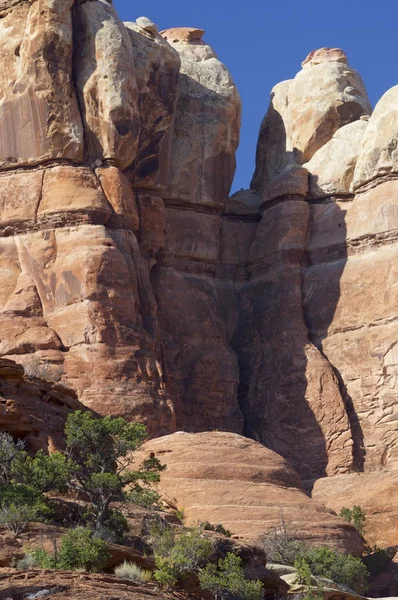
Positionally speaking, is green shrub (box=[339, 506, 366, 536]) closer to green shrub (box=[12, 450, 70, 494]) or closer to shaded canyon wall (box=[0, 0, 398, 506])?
shaded canyon wall (box=[0, 0, 398, 506])

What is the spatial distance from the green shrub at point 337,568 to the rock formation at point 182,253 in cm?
1003

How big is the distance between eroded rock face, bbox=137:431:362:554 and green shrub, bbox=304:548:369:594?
1.47m

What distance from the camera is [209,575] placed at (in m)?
33.8

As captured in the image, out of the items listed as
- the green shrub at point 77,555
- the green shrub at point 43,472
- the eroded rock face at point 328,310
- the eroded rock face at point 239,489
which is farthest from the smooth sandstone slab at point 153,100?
the green shrub at point 77,555

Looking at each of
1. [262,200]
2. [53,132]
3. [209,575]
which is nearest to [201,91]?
[262,200]

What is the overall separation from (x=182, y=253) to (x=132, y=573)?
104ft

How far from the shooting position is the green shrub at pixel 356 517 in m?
51.5

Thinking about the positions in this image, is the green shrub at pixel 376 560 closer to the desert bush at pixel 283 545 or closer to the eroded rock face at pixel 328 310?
the eroded rock face at pixel 328 310

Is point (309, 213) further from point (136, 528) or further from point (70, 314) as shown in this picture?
point (136, 528)

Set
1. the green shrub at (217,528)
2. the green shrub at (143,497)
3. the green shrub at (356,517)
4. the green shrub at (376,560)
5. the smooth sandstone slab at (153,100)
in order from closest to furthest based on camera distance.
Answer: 1. the green shrub at (143,497)
2. the green shrub at (217,528)
3. the green shrub at (376,560)
4. the green shrub at (356,517)
5. the smooth sandstone slab at (153,100)

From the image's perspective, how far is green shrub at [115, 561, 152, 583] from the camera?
32.7 m

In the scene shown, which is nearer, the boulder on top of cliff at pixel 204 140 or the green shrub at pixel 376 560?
the green shrub at pixel 376 560

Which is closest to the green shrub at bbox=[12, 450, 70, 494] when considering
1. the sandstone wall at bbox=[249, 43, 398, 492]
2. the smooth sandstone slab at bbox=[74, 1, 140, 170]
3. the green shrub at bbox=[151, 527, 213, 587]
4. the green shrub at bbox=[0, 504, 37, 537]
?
the green shrub at bbox=[0, 504, 37, 537]

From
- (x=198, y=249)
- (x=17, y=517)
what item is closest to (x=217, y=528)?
(x=17, y=517)
